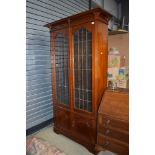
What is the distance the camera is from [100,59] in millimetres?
2197

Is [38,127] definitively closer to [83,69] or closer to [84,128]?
[84,128]

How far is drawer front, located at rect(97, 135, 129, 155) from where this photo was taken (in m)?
1.93

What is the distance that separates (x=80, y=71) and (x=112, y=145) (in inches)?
45.5

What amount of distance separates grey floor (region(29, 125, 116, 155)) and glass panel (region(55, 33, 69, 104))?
653mm

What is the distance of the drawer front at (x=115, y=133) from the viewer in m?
1.92

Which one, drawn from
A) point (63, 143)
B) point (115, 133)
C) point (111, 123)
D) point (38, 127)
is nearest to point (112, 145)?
point (115, 133)

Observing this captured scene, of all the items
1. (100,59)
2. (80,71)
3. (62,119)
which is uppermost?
(100,59)

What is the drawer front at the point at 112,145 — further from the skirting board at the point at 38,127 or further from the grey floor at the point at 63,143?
the skirting board at the point at 38,127

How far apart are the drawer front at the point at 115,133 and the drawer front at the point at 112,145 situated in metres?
0.06

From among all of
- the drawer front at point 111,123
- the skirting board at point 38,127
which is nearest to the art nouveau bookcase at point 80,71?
the drawer front at point 111,123

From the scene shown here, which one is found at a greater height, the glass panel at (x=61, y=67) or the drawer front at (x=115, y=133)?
the glass panel at (x=61, y=67)

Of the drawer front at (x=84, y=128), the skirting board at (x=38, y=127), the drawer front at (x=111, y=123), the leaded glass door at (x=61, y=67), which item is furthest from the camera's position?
the skirting board at (x=38, y=127)
